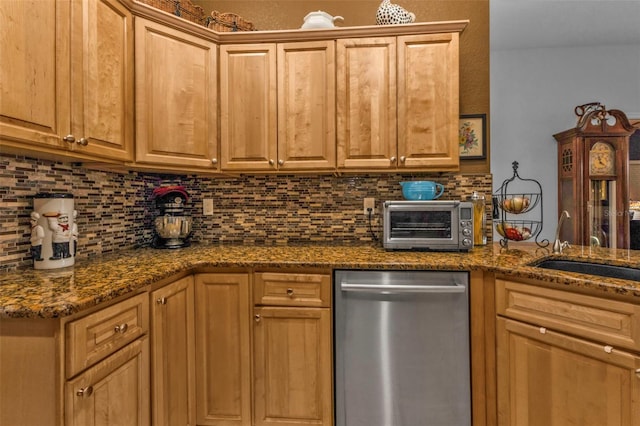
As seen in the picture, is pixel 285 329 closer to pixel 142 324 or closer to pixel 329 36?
pixel 142 324

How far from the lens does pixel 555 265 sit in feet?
5.72

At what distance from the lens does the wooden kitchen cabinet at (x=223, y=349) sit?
1.67 metres

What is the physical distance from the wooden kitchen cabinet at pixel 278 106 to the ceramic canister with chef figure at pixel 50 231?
32.6 inches

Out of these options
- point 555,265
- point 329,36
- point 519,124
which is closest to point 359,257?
point 555,265

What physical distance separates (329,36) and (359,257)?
1.28 m

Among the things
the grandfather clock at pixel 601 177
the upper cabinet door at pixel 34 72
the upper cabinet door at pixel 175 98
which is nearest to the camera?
the upper cabinet door at pixel 34 72

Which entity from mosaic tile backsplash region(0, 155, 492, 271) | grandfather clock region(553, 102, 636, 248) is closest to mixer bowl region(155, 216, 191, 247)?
mosaic tile backsplash region(0, 155, 492, 271)

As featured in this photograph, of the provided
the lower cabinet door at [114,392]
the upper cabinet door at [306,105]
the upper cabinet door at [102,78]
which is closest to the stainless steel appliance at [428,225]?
the upper cabinet door at [306,105]

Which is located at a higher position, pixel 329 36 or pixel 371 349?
pixel 329 36

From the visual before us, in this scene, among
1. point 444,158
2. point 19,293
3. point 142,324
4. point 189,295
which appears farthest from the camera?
point 444,158

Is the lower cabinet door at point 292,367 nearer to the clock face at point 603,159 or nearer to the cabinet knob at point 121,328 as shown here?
the cabinet knob at point 121,328

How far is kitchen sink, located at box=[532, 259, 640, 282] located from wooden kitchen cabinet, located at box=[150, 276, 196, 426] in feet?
5.55

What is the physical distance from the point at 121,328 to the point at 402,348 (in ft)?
3.90

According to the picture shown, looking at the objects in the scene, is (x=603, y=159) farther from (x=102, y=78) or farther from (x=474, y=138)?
(x=102, y=78)
